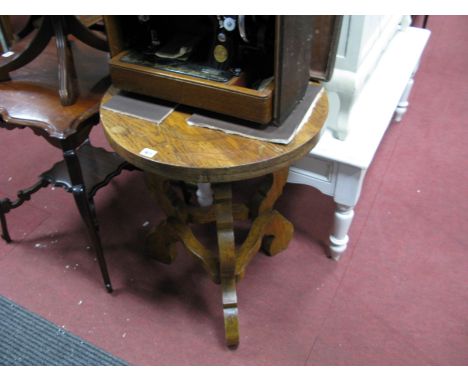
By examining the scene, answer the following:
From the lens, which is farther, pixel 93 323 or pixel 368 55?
pixel 93 323

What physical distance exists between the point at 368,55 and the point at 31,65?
88cm

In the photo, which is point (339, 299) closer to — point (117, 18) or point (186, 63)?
point (186, 63)

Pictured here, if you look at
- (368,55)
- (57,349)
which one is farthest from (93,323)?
(368,55)

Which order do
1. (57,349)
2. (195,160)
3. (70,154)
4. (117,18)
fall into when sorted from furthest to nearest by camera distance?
(57,349)
(70,154)
(117,18)
(195,160)

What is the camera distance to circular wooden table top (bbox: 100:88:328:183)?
32.0 inches

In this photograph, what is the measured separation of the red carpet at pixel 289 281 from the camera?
3.89 ft

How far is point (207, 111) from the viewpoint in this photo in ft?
3.00

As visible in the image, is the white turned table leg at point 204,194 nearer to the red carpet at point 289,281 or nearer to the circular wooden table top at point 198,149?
the red carpet at point 289,281

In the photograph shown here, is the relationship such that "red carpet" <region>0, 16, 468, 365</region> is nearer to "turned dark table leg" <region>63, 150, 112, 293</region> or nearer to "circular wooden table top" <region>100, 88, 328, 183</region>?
"turned dark table leg" <region>63, 150, 112, 293</region>

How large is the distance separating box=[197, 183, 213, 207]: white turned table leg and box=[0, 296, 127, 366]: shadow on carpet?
584 millimetres

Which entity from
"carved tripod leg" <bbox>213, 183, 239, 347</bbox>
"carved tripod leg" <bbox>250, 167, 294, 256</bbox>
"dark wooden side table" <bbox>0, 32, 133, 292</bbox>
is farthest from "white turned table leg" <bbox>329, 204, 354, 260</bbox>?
"dark wooden side table" <bbox>0, 32, 133, 292</bbox>

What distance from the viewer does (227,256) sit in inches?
42.4

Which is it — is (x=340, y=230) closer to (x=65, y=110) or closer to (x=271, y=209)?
(x=271, y=209)

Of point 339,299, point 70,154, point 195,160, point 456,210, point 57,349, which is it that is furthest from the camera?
point 456,210
